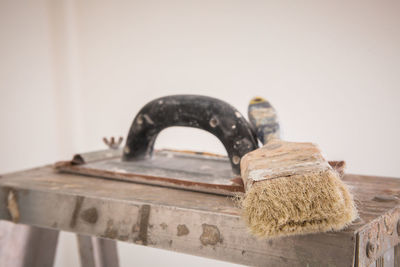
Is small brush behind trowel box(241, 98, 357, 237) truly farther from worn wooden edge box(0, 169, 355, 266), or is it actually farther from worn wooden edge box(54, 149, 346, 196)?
worn wooden edge box(54, 149, 346, 196)

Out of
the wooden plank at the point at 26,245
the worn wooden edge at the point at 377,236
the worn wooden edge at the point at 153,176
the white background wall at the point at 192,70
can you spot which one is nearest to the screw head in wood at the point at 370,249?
the worn wooden edge at the point at 377,236

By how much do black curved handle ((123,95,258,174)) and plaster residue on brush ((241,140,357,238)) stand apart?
25 centimetres

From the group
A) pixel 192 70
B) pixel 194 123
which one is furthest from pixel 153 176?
pixel 192 70

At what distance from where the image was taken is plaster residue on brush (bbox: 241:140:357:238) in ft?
1.62

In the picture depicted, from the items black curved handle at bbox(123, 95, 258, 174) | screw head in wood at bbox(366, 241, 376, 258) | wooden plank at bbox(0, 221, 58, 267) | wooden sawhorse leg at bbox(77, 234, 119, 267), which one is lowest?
wooden sawhorse leg at bbox(77, 234, 119, 267)

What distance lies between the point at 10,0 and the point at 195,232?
1.32 meters

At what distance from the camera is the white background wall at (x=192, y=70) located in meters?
1.40

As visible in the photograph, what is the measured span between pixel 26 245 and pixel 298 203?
728 millimetres

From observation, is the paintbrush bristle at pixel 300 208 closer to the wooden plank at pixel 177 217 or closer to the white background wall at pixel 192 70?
the wooden plank at pixel 177 217

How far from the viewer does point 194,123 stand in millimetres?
845

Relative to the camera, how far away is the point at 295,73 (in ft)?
4.99

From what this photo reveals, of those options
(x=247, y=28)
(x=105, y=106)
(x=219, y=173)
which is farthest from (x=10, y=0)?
(x=219, y=173)

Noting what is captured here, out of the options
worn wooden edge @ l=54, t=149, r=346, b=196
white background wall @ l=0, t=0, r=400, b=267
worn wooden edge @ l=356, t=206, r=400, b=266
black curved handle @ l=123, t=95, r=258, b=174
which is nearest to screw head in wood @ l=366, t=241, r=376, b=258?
worn wooden edge @ l=356, t=206, r=400, b=266

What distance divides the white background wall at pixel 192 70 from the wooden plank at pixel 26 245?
0.61 metres
